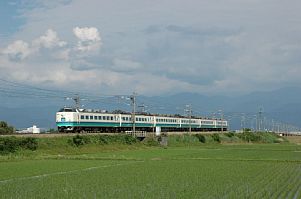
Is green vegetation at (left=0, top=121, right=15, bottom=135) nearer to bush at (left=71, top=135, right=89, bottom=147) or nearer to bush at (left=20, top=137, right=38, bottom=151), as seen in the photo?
bush at (left=71, top=135, right=89, bottom=147)

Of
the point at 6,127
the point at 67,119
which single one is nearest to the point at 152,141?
the point at 67,119

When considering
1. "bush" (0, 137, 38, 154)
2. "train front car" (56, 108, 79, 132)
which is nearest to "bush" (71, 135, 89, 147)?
"train front car" (56, 108, 79, 132)

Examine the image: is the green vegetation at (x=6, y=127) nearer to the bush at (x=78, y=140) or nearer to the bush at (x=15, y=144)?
the bush at (x=78, y=140)

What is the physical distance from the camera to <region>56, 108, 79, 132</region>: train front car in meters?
51.3

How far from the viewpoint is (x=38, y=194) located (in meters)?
17.1

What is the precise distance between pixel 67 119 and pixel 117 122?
31.1 ft

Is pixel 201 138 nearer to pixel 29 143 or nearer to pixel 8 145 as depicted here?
pixel 29 143

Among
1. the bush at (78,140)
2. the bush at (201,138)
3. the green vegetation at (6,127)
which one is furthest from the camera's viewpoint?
the bush at (201,138)

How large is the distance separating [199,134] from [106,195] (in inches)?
2300

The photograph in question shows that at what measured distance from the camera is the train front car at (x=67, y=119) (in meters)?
51.3

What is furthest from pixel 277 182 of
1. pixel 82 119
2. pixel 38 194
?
pixel 82 119

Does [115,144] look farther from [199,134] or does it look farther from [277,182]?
[277,182]

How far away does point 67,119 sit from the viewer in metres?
51.9

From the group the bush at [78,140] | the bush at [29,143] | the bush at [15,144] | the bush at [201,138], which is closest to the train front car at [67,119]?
the bush at [78,140]
